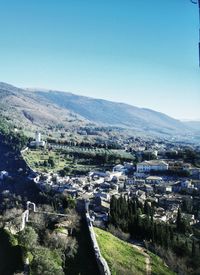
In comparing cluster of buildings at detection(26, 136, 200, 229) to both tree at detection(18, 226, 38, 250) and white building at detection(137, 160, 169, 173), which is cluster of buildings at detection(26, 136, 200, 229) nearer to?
white building at detection(137, 160, 169, 173)

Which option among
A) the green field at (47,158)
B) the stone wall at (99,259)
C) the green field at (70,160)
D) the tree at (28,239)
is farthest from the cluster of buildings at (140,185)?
the tree at (28,239)

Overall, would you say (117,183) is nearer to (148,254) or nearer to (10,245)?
(148,254)

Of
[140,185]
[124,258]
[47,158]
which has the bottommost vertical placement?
[124,258]

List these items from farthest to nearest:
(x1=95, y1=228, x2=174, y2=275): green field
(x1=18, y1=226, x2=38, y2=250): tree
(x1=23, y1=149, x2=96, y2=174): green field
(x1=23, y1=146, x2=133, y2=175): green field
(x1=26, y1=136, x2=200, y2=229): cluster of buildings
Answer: (x1=23, y1=146, x2=133, y2=175): green field
(x1=23, y1=149, x2=96, y2=174): green field
(x1=26, y1=136, x2=200, y2=229): cluster of buildings
(x1=95, y1=228, x2=174, y2=275): green field
(x1=18, y1=226, x2=38, y2=250): tree

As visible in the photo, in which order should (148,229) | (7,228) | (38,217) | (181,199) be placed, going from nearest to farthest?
(7,228) → (38,217) → (148,229) → (181,199)

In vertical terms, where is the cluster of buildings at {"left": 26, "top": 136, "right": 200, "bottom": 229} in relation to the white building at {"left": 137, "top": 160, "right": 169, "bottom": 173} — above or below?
below

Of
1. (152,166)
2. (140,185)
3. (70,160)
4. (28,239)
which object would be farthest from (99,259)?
(70,160)

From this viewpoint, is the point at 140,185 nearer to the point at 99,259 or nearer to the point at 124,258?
the point at 124,258

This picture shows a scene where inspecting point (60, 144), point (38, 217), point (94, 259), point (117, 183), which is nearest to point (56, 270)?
point (94, 259)

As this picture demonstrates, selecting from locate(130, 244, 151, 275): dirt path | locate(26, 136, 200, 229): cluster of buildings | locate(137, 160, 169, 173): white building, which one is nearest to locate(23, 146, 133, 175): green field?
locate(26, 136, 200, 229): cluster of buildings
